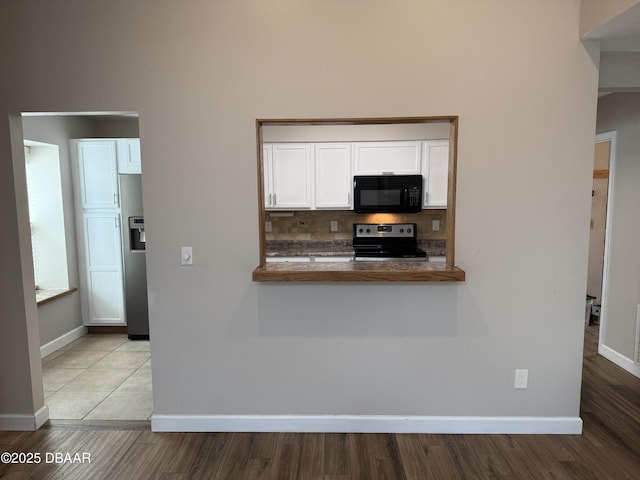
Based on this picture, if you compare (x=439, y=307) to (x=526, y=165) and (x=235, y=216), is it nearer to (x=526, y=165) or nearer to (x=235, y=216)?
(x=526, y=165)

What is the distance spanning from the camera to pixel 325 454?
2.07 metres

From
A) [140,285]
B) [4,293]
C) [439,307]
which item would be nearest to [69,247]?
[140,285]

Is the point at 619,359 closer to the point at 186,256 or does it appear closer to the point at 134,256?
the point at 186,256

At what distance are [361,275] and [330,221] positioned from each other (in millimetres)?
2382

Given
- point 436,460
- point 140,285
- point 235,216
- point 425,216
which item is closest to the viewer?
point 436,460

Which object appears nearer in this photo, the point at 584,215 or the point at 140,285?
the point at 584,215

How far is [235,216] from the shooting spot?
2156 mm

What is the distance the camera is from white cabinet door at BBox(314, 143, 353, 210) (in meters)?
3.91

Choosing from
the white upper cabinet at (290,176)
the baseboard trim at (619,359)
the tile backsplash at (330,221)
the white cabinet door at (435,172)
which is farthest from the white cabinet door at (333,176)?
the baseboard trim at (619,359)

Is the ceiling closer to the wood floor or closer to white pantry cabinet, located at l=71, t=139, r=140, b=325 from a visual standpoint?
the wood floor

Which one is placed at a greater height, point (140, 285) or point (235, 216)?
point (235, 216)

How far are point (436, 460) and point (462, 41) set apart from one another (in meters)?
2.33

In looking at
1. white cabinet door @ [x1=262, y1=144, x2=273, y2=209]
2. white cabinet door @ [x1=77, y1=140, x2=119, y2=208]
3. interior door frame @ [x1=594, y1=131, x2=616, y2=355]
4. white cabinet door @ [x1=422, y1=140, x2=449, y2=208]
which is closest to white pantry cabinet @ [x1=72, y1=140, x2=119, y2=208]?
Result: white cabinet door @ [x1=77, y1=140, x2=119, y2=208]

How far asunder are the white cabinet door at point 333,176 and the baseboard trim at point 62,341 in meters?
2.84
